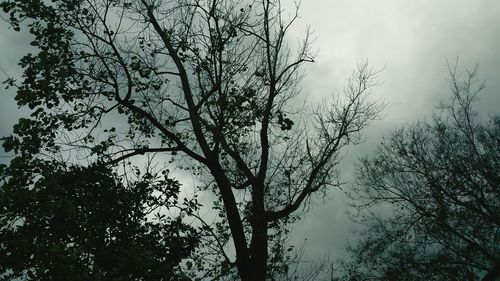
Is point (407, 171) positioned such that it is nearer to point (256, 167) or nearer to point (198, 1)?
point (256, 167)

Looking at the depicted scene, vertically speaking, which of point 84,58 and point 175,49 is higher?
point 175,49

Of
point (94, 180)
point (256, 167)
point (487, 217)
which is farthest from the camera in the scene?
point (487, 217)

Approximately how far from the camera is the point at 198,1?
419 inches

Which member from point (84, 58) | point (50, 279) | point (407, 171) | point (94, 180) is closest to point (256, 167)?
point (94, 180)

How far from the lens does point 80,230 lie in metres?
7.39

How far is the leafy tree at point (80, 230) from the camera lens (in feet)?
21.4

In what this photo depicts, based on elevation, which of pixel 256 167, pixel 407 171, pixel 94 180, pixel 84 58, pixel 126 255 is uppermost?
pixel 407 171

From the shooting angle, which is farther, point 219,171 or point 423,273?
point 423,273

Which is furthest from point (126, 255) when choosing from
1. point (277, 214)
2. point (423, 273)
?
point (423, 273)

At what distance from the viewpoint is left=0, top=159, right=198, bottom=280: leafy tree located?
6.52 m

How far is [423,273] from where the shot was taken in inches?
593

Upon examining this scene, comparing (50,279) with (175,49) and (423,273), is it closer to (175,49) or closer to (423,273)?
(175,49)

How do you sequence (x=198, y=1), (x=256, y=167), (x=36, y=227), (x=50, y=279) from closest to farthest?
1. (x=50, y=279)
2. (x=36, y=227)
3. (x=198, y=1)
4. (x=256, y=167)

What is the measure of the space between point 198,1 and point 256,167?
4818 mm
